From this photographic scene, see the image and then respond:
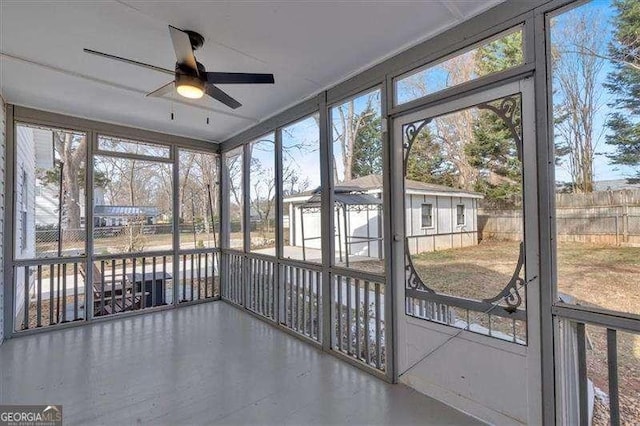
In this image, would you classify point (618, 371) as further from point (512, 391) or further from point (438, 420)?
point (438, 420)

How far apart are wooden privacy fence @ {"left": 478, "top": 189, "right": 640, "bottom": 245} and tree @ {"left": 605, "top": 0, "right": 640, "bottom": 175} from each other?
0.19 m

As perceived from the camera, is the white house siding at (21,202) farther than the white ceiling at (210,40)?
Yes

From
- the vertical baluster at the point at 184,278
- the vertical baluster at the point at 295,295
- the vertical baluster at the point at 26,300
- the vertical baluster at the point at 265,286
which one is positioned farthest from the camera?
the vertical baluster at the point at 184,278

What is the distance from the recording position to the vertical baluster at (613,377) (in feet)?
5.75

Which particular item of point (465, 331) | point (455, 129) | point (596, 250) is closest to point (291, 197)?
point (455, 129)

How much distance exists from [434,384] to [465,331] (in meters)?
0.52

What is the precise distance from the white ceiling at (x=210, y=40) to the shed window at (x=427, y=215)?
1.30 metres

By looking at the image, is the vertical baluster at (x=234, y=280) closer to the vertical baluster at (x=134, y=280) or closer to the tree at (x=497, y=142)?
the vertical baluster at (x=134, y=280)

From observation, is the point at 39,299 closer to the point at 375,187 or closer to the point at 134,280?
the point at 134,280

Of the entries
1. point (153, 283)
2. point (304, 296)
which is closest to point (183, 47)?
point (304, 296)

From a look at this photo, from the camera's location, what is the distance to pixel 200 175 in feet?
18.2

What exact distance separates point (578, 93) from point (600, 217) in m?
0.73

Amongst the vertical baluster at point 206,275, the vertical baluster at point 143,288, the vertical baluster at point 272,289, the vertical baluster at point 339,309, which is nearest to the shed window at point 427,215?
the vertical baluster at point 339,309

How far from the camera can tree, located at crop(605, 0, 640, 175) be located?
1.68 meters
